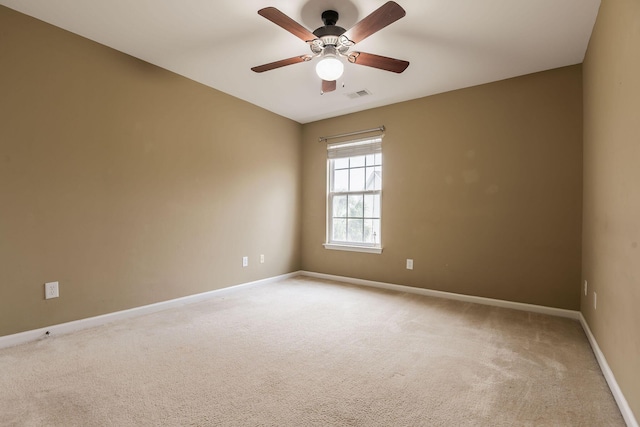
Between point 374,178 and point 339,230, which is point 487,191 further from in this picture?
point 339,230

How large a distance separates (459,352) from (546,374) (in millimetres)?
521

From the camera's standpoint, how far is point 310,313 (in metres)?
3.21

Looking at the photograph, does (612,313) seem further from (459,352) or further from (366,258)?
(366,258)

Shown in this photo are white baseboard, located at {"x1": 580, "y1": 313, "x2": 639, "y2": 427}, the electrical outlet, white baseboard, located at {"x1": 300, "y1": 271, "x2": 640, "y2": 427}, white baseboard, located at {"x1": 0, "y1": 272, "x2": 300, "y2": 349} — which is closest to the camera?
white baseboard, located at {"x1": 580, "y1": 313, "x2": 639, "y2": 427}

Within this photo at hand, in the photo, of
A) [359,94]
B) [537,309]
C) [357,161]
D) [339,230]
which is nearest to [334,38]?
[359,94]

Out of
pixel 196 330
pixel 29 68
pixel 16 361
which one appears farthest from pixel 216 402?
pixel 29 68

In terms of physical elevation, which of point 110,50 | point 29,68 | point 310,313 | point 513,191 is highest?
point 110,50

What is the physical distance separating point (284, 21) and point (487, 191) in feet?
9.14

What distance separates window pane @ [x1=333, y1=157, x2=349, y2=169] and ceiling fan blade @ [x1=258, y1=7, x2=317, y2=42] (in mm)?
2580

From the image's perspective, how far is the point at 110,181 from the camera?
295 cm

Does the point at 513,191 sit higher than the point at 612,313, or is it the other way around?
the point at 513,191

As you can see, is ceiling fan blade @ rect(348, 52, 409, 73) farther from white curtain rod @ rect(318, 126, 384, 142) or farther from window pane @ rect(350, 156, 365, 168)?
window pane @ rect(350, 156, 365, 168)

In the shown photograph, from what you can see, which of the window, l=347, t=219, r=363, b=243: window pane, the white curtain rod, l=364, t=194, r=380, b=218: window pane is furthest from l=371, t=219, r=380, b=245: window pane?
the white curtain rod

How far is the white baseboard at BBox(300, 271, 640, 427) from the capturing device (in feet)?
5.34
